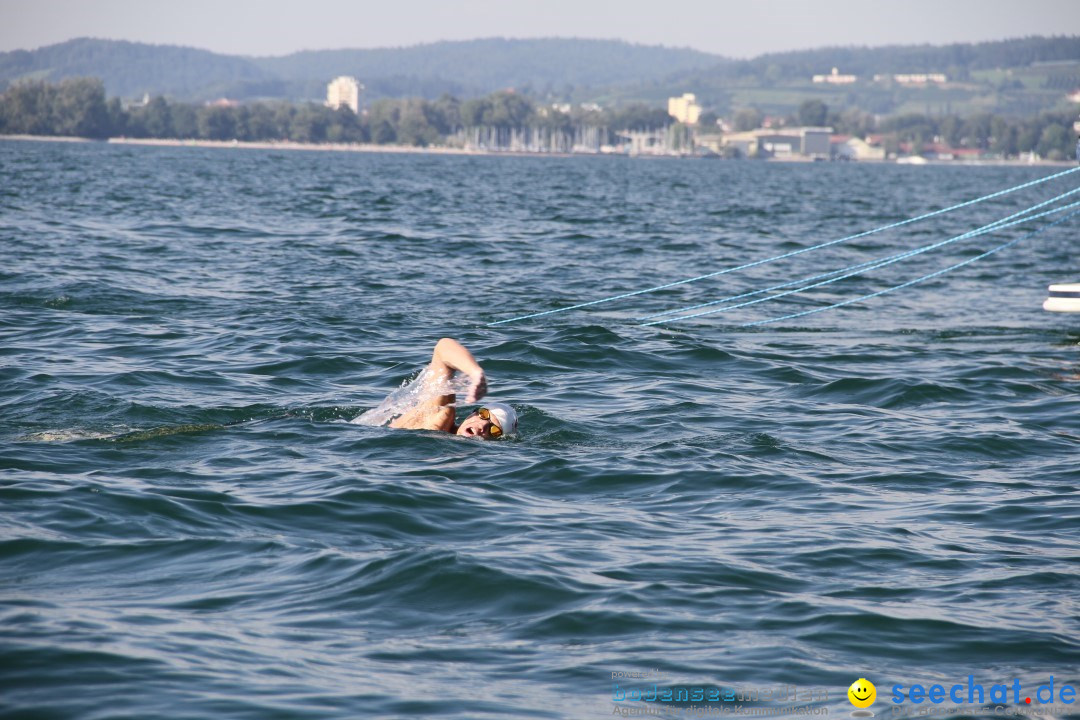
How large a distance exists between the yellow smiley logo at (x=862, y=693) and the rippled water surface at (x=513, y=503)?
0.21 feet

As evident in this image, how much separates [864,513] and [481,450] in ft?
10.7

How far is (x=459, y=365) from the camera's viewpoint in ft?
33.0

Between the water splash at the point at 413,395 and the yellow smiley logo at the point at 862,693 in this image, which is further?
the water splash at the point at 413,395

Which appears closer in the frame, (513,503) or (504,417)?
(513,503)

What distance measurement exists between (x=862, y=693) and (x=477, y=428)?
539cm

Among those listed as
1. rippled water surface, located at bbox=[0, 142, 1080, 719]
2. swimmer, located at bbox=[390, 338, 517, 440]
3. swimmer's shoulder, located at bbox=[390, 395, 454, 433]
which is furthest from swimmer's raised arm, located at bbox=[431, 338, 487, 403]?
rippled water surface, located at bbox=[0, 142, 1080, 719]

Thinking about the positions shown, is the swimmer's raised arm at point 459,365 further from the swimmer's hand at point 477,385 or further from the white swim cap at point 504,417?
the white swim cap at point 504,417

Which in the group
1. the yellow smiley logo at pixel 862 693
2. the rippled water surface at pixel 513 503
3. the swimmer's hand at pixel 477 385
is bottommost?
the yellow smiley logo at pixel 862 693

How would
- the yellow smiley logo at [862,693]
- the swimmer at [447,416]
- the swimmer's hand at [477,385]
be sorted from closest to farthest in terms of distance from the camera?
the yellow smiley logo at [862,693]
the swimmer's hand at [477,385]
the swimmer at [447,416]

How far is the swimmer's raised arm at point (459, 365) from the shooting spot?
979cm

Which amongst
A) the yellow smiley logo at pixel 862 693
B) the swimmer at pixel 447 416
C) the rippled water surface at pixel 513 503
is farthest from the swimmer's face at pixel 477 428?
the yellow smiley logo at pixel 862 693

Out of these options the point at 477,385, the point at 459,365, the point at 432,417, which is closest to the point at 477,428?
the point at 432,417

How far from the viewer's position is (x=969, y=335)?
18141 mm

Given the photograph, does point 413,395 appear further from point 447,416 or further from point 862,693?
point 862,693
